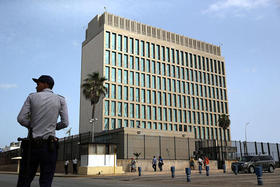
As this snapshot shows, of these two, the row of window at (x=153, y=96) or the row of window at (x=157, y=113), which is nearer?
the row of window at (x=157, y=113)

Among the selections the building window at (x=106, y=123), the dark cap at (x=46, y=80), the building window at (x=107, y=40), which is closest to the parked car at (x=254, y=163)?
the dark cap at (x=46, y=80)

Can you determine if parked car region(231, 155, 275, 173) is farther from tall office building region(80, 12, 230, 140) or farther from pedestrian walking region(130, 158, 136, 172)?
tall office building region(80, 12, 230, 140)

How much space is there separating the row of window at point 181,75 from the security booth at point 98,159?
38.0 meters

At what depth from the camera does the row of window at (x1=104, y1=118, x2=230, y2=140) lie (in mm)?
64500

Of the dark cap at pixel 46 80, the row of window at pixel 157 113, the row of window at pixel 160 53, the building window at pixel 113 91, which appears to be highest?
the row of window at pixel 160 53

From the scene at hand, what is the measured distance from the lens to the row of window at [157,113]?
215 feet

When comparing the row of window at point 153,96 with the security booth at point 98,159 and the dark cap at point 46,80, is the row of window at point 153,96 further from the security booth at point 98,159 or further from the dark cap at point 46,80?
the dark cap at point 46,80

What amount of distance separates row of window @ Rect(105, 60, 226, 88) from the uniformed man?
62275mm

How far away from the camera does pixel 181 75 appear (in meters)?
80.3

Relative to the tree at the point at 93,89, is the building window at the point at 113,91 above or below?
above

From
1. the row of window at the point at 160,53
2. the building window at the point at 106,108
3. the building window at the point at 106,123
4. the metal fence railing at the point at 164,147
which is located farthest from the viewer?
the row of window at the point at 160,53

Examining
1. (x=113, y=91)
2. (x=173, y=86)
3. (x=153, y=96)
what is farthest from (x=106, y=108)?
(x=173, y=86)

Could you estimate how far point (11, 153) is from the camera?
5953 centimetres

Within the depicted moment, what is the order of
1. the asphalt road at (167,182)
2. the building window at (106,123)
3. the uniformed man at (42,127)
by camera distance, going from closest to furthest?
the uniformed man at (42,127) < the asphalt road at (167,182) < the building window at (106,123)
